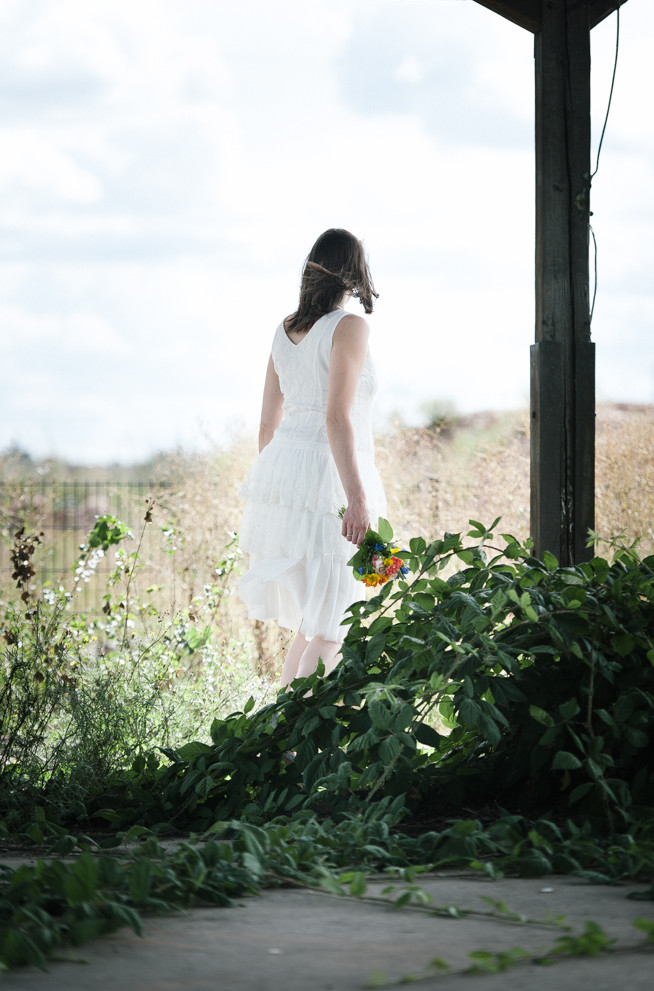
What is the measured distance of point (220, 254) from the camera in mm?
13367

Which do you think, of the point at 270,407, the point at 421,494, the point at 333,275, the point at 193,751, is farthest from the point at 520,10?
the point at 421,494

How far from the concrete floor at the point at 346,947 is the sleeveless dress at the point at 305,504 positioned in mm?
1350

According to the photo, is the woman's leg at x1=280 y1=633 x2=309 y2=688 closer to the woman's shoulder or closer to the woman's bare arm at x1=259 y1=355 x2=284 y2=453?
the woman's bare arm at x1=259 y1=355 x2=284 y2=453

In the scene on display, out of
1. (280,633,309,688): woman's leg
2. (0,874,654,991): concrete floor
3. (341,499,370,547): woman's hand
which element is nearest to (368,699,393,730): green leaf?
(0,874,654,991): concrete floor

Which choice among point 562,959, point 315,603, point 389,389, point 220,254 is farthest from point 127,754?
point 220,254

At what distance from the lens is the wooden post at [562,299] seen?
2.97 metres

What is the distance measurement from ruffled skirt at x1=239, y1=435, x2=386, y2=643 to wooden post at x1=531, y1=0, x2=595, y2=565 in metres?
0.57

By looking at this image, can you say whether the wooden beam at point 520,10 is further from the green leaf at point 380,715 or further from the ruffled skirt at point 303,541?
the green leaf at point 380,715

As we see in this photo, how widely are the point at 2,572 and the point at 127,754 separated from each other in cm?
478

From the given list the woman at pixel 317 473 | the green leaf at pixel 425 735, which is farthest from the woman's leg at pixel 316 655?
the green leaf at pixel 425 735

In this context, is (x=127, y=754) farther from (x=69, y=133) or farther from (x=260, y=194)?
(x=69, y=133)

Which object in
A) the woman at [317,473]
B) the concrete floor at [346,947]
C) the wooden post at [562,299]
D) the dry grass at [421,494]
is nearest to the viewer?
the concrete floor at [346,947]

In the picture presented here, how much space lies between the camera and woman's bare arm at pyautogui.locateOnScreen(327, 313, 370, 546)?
270cm

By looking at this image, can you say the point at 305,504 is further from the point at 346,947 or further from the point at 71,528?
the point at 71,528
